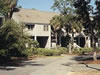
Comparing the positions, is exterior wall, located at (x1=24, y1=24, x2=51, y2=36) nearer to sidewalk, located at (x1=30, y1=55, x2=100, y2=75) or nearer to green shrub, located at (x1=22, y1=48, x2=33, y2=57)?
green shrub, located at (x1=22, y1=48, x2=33, y2=57)

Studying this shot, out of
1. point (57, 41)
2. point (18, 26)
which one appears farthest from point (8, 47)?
point (57, 41)

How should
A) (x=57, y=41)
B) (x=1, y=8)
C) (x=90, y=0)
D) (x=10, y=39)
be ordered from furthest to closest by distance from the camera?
(x=57, y=41) < (x=10, y=39) < (x=90, y=0) < (x=1, y=8)

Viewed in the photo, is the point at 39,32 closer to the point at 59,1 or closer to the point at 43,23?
the point at 43,23

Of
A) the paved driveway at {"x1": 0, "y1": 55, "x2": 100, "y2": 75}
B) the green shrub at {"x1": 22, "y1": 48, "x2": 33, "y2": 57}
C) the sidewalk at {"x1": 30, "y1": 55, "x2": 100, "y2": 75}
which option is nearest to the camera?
the sidewalk at {"x1": 30, "y1": 55, "x2": 100, "y2": 75}

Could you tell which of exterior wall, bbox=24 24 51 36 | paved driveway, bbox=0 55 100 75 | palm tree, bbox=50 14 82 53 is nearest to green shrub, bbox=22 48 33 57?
palm tree, bbox=50 14 82 53

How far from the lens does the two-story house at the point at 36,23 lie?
53219mm

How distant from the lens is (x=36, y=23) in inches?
2115

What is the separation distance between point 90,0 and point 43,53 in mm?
16397

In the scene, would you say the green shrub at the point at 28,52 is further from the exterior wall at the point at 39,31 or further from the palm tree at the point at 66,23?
the exterior wall at the point at 39,31

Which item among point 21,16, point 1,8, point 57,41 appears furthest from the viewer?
point 57,41

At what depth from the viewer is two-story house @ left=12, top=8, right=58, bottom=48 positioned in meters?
53.2

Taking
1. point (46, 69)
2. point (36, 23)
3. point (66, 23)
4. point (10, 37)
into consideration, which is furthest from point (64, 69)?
point (36, 23)

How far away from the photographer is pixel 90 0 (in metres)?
30.5

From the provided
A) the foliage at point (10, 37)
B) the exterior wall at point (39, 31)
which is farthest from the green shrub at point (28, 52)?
the exterior wall at point (39, 31)
